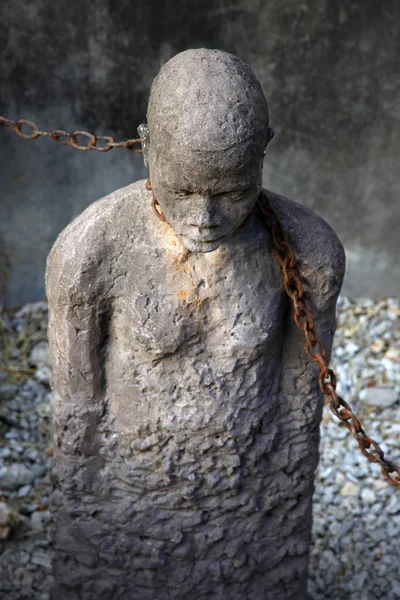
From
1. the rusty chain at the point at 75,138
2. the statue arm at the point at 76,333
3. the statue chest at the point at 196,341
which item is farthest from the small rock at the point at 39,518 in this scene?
the rusty chain at the point at 75,138

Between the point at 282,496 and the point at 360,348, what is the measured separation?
5.77ft

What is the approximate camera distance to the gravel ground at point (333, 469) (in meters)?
2.83

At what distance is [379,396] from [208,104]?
226 cm

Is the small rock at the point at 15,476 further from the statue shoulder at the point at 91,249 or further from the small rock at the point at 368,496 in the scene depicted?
the statue shoulder at the point at 91,249

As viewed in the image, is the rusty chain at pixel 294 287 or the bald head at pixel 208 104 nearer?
the bald head at pixel 208 104

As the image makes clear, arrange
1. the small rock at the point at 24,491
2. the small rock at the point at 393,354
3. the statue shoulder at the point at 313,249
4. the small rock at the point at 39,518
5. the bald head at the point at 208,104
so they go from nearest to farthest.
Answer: the bald head at the point at 208,104, the statue shoulder at the point at 313,249, the small rock at the point at 39,518, the small rock at the point at 24,491, the small rock at the point at 393,354

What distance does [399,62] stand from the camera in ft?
12.1

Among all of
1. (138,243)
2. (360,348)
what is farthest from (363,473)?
(138,243)

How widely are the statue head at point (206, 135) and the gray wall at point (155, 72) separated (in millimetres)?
2124

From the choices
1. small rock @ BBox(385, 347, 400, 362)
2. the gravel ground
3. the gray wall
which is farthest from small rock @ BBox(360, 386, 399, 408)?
the gray wall

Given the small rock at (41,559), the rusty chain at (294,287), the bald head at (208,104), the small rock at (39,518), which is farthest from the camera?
the small rock at (39,518)

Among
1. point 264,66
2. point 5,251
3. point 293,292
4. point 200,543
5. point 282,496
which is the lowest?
point 200,543

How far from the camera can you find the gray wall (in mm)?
3611

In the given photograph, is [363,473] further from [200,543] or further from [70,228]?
[70,228]
